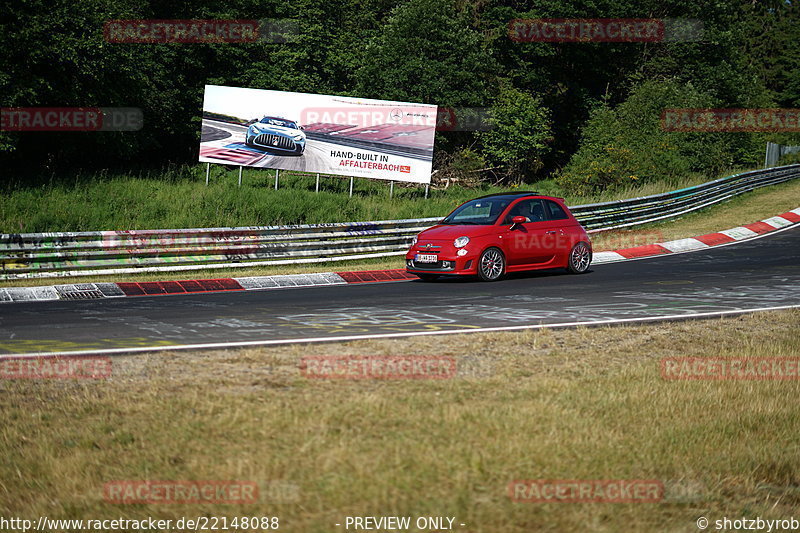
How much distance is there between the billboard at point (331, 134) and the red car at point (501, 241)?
1205cm

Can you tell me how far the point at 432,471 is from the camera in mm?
4262

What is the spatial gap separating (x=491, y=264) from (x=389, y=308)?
14.0ft

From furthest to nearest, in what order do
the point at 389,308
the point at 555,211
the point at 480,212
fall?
the point at 555,211 < the point at 480,212 < the point at 389,308

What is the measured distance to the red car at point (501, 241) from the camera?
48.1 ft

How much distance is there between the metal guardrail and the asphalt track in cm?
366

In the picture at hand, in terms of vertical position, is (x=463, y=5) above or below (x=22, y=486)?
above

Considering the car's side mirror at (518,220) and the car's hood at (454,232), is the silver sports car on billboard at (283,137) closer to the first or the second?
the car's hood at (454,232)

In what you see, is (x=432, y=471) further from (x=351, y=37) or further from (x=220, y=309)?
(x=351, y=37)

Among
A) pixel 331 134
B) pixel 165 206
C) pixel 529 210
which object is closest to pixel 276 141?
pixel 331 134

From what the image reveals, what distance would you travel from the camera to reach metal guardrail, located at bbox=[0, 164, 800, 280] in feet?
49.7

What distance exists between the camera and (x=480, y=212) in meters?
15.5

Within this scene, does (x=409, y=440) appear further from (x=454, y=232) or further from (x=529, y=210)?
(x=529, y=210)

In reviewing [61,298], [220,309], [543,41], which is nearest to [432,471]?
[220,309]

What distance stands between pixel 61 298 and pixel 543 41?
148 ft
